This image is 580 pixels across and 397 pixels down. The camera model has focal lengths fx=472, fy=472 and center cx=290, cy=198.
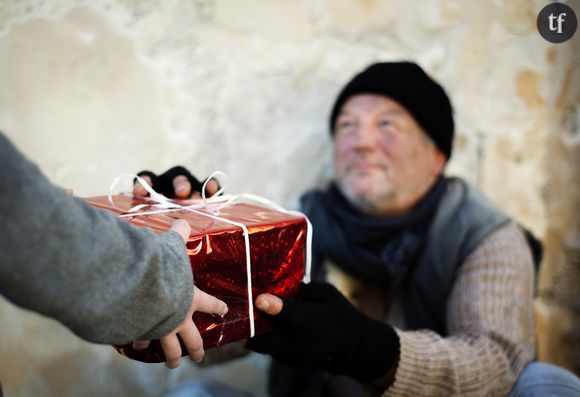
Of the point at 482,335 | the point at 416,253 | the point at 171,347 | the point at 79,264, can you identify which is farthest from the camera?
the point at 416,253

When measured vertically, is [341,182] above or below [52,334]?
above

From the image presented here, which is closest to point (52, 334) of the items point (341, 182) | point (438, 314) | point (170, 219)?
point (170, 219)

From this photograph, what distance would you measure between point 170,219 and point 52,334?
59 centimetres

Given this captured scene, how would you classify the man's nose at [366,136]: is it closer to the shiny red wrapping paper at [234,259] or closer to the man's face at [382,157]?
the man's face at [382,157]

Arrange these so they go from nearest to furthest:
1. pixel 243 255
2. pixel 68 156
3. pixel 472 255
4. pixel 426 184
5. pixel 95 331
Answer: pixel 95 331 < pixel 243 255 < pixel 68 156 < pixel 472 255 < pixel 426 184

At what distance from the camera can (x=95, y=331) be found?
0.47 metres

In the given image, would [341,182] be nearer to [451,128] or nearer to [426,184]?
[426,184]

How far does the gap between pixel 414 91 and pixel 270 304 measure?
2.63 ft

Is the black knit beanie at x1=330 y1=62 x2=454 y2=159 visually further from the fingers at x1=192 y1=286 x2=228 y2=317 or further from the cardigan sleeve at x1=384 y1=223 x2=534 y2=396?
the fingers at x1=192 y1=286 x2=228 y2=317

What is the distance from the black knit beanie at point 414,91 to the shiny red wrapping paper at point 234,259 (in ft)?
2.14

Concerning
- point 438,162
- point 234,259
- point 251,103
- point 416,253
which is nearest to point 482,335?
point 416,253

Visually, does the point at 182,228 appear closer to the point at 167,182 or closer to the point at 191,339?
the point at 191,339

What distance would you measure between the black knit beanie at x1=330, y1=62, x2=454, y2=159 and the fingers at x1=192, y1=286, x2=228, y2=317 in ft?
2.75

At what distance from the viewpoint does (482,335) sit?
973 millimetres
